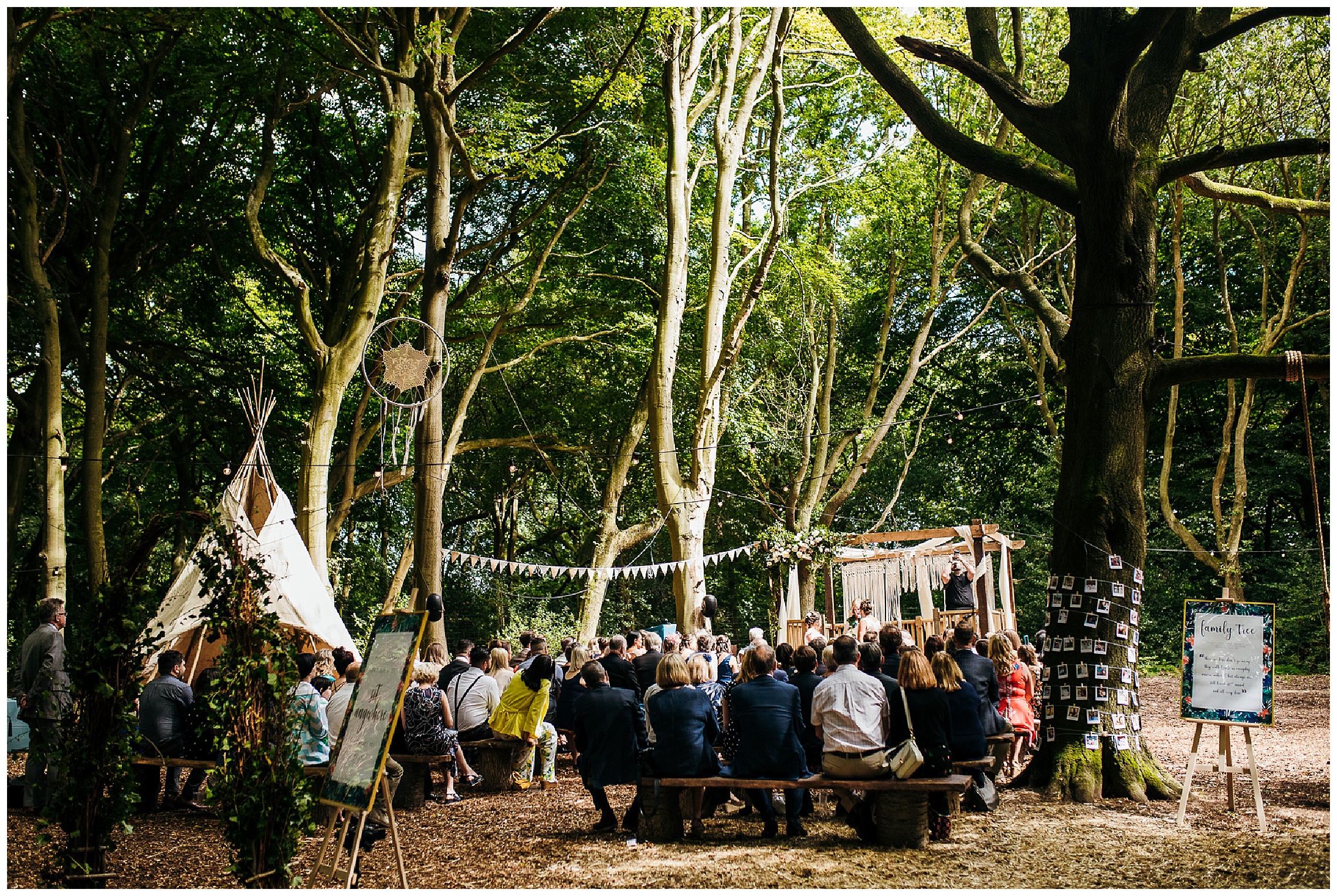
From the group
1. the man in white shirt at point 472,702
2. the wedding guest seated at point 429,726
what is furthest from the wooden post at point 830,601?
the wedding guest seated at point 429,726

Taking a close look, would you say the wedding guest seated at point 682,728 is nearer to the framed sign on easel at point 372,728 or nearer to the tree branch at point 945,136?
the framed sign on easel at point 372,728

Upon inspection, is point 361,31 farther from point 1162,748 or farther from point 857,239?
point 857,239

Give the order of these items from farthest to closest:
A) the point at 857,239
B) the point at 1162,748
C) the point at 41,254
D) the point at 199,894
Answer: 1. the point at 857,239
2. the point at 41,254
3. the point at 1162,748
4. the point at 199,894

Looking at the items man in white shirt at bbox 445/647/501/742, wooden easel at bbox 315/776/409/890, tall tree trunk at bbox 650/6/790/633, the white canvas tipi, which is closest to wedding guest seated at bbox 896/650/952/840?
wooden easel at bbox 315/776/409/890

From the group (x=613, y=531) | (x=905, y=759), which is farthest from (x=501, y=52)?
(x=613, y=531)

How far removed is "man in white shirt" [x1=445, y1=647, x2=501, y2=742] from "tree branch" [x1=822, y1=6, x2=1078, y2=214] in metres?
6.16

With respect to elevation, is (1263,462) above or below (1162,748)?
above

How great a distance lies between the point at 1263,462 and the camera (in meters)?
22.0

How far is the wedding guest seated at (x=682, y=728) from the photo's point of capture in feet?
22.9

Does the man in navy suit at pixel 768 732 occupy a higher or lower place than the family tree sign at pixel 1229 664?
lower

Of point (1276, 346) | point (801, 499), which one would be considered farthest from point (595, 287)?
point (1276, 346)

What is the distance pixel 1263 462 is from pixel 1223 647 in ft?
56.4

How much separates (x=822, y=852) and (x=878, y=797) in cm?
51

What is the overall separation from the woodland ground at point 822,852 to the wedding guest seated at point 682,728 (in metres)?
0.46
